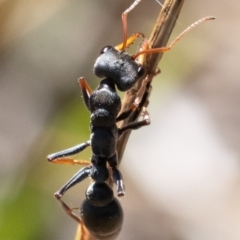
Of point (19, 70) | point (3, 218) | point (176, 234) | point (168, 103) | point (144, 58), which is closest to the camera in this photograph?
point (144, 58)

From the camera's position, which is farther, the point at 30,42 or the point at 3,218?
the point at 30,42

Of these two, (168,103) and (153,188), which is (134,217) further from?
(168,103)

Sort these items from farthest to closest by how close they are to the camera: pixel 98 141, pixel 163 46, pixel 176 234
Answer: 1. pixel 176 234
2. pixel 98 141
3. pixel 163 46

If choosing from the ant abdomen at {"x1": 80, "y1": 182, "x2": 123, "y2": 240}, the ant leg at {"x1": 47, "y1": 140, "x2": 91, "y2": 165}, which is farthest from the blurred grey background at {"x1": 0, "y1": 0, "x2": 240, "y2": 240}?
the ant abdomen at {"x1": 80, "y1": 182, "x2": 123, "y2": 240}

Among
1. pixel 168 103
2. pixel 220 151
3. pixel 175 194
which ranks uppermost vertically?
pixel 168 103

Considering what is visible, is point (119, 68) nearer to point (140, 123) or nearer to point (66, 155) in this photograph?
point (140, 123)

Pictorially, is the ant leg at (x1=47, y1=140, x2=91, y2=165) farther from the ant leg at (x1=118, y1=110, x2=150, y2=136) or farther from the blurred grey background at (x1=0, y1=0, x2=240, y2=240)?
the blurred grey background at (x1=0, y1=0, x2=240, y2=240)

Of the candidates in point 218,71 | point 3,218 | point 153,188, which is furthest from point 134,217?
point 218,71

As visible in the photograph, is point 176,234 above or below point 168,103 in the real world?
below
